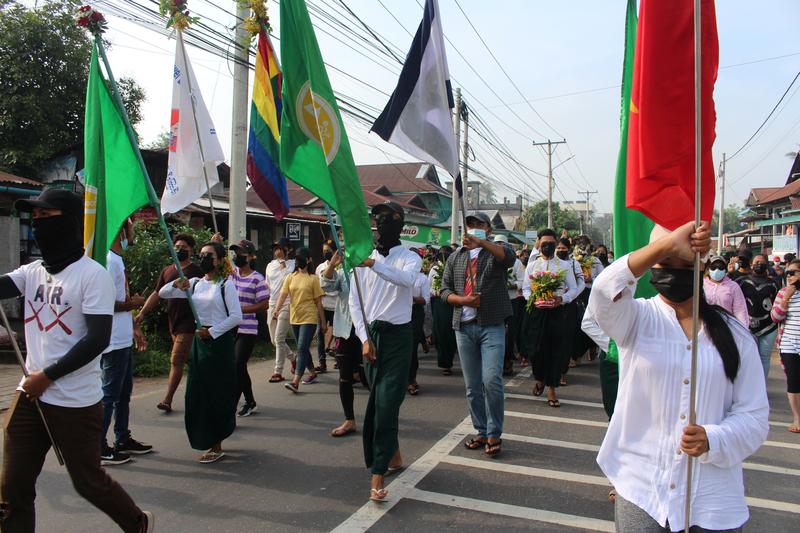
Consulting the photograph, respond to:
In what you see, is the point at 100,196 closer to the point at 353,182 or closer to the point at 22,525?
the point at 353,182

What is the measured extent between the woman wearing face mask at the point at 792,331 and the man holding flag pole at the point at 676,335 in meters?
4.89

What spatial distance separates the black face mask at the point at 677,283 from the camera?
2283 millimetres

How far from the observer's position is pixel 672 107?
7.64 ft

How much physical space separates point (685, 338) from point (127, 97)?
23495mm

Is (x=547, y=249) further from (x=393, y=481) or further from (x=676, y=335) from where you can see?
(x=676, y=335)

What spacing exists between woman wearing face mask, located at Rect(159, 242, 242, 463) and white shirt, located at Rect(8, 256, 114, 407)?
1.78 m

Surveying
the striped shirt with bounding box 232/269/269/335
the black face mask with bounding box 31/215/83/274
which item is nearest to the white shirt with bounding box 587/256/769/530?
the black face mask with bounding box 31/215/83/274

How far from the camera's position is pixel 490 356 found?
5395mm

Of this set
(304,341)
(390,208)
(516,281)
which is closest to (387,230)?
(390,208)

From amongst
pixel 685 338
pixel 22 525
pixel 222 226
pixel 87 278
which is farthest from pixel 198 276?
pixel 222 226

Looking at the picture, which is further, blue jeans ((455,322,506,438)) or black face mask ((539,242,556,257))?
black face mask ((539,242,556,257))

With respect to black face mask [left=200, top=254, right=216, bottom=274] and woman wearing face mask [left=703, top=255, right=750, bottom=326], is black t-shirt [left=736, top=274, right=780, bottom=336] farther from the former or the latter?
black face mask [left=200, top=254, right=216, bottom=274]

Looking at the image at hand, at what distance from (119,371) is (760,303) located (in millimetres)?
7209

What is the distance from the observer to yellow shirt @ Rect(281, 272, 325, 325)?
8.24 metres
